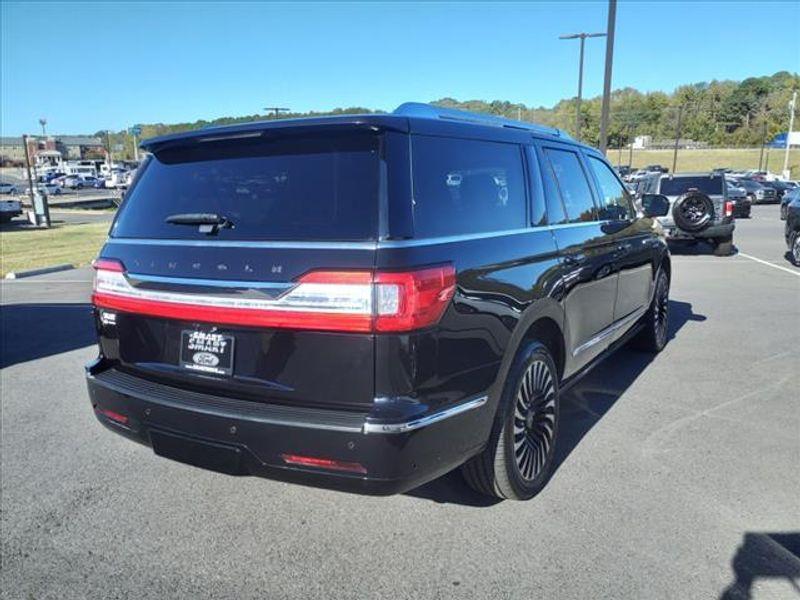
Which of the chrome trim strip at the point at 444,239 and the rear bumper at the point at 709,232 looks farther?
the rear bumper at the point at 709,232

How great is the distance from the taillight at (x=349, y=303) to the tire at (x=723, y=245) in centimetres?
1373

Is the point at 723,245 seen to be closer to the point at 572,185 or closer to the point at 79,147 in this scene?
the point at 572,185

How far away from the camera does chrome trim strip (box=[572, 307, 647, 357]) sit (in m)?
4.06

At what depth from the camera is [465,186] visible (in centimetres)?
294

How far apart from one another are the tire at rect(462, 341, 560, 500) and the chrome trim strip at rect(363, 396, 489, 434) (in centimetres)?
43

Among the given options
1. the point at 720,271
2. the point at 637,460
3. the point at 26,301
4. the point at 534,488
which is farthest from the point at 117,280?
the point at 720,271

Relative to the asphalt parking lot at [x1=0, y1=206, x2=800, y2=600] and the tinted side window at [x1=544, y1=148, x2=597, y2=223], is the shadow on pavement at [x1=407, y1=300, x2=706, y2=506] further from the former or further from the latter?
the tinted side window at [x1=544, y1=148, x2=597, y2=223]

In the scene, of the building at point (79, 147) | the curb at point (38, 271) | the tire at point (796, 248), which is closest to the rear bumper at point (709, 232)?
the tire at point (796, 248)

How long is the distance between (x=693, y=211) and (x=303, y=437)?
9719 mm

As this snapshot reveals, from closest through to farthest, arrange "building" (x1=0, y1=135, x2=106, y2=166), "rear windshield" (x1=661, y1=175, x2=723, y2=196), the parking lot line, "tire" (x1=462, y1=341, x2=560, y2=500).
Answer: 1. "tire" (x1=462, y1=341, x2=560, y2=500)
2. the parking lot line
3. "rear windshield" (x1=661, y1=175, x2=723, y2=196)
4. "building" (x1=0, y1=135, x2=106, y2=166)

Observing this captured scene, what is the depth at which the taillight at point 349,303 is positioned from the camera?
2357 millimetres

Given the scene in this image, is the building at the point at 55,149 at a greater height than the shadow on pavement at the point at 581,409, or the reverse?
the building at the point at 55,149

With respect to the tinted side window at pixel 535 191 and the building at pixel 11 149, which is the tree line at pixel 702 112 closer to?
the building at pixel 11 149

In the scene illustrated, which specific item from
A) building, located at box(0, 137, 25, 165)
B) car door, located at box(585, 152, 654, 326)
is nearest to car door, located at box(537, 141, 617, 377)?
car door, located at box(585, 152, 654, 326)
